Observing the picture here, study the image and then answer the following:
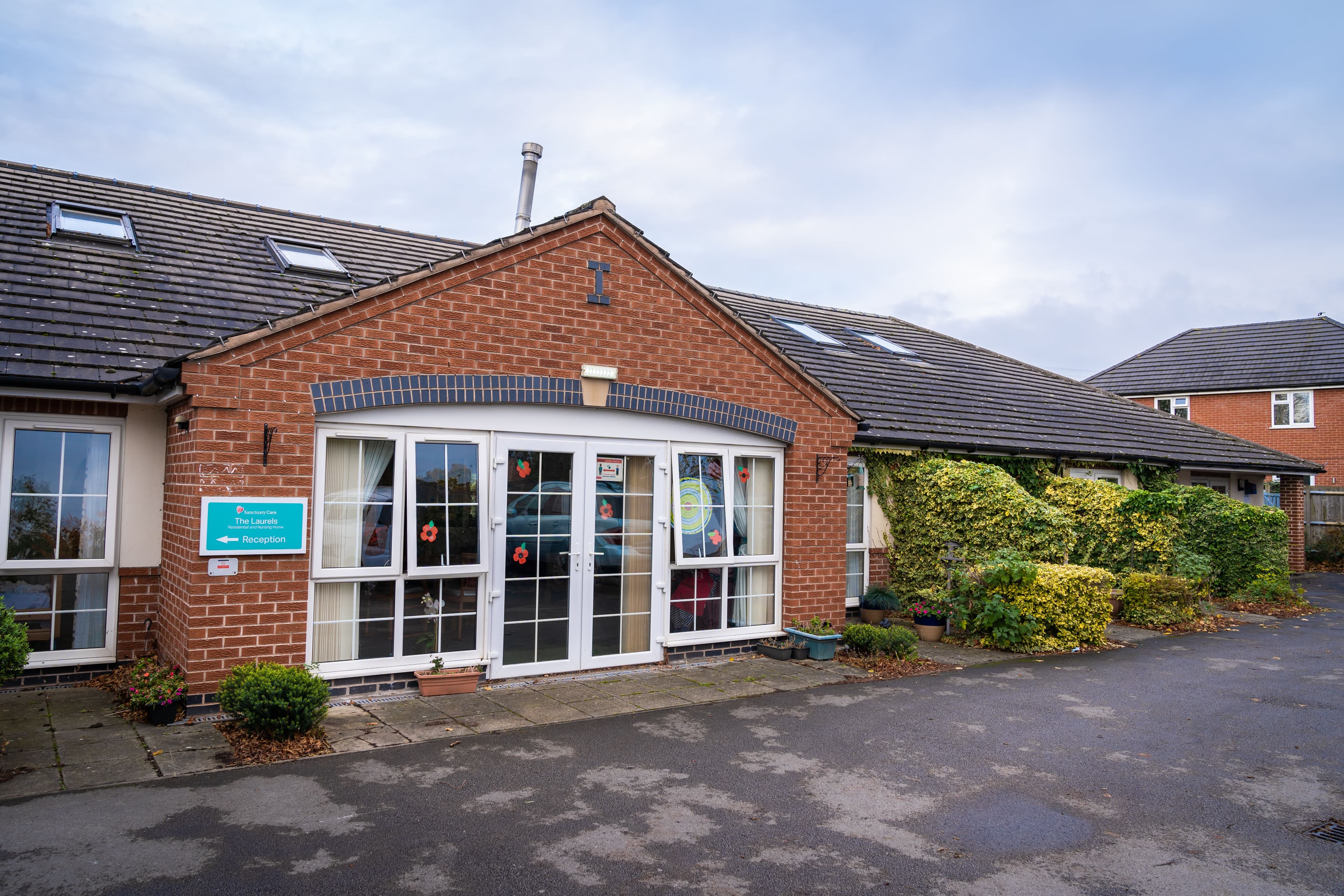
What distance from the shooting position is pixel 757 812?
536cm

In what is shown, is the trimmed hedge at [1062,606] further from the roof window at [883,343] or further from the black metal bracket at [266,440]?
the black metal bracket at [266,440]

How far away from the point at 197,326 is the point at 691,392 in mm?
4943

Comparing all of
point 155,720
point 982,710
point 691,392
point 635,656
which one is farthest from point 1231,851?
point 155,720

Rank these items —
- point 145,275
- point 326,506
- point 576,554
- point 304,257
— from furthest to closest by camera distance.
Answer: point 304,257, point 145,275, point 576,554, point 326,506

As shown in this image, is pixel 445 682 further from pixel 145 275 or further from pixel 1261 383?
pixel 1261 383

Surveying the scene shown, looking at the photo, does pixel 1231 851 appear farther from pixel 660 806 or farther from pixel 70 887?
pixel 70 887

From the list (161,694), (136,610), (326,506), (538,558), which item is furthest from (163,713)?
(538,558)

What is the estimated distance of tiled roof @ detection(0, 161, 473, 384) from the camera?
7.52m

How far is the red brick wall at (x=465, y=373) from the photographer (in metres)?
6.86

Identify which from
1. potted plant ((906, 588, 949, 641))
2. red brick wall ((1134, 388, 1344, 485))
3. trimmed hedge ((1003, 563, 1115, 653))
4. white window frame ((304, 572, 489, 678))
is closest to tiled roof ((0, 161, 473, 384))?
white window frame ((304, 572, 489, 678))

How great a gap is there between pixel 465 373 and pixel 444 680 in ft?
9.02

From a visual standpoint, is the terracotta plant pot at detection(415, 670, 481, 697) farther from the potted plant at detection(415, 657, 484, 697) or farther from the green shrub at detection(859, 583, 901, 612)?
the green shrub at detection(859, 583, 901, 612)

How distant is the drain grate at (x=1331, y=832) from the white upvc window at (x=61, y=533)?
9217 mm

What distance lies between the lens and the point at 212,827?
15.9 feet
